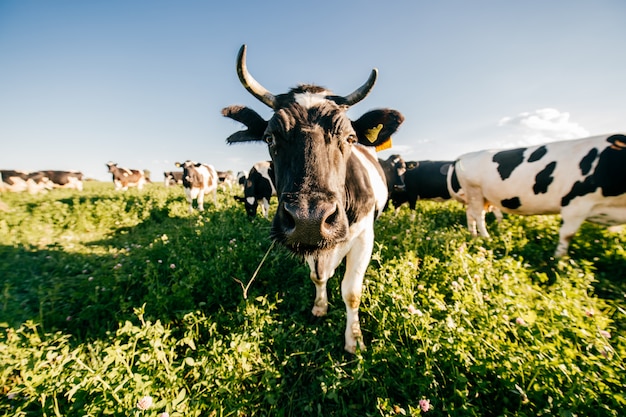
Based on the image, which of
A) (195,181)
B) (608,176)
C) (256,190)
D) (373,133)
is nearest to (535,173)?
(608,176)

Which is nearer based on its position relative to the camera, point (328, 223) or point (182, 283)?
point (328, 223)

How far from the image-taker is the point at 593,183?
3969mm

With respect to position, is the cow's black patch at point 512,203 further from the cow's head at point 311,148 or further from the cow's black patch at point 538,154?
the cow's head at point 311,148

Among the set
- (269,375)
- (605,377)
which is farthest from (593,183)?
(269,375)

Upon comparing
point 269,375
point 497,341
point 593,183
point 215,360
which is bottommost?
point 269,375

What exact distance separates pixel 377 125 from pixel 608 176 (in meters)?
4.01

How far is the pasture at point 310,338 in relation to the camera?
1620 mm

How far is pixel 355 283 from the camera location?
262 centimetres

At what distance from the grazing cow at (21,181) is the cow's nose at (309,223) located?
27.5 m

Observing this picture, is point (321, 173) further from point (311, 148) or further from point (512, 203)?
point (512, 203)

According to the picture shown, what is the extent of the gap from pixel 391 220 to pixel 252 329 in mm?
3717

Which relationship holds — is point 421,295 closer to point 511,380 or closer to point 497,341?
point 497,341

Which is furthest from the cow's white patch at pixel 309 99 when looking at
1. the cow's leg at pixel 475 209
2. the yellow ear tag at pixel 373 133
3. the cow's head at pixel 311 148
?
the cow's leg at pixel 475 209

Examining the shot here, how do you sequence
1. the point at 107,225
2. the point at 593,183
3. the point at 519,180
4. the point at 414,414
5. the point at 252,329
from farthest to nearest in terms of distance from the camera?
the point at 107,225 → the point at 519,180 → the point at 593,183 → the point at 252,329 → the point at 414,414
